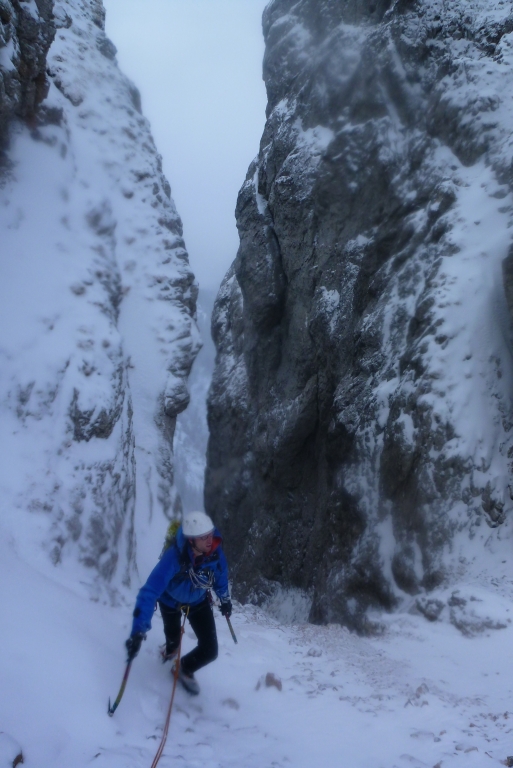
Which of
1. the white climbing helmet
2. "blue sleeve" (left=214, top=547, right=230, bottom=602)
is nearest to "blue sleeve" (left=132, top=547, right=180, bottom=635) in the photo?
the white climbing helmet

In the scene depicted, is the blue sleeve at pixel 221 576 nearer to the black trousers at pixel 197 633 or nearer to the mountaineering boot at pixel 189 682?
the black trousers at pixel 197 633

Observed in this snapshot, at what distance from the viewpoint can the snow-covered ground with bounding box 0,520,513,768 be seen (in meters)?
3.35

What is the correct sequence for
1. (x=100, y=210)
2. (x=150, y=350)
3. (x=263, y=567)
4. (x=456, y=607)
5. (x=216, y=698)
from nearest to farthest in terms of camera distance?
(x=216, y=698), (x=456, y=607), (x=100, y=210), (x=150, y=350), (x=263, y=567)

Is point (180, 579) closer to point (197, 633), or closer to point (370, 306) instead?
point (197, 633)

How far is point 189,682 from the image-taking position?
177 inches

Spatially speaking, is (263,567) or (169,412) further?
(263,567)

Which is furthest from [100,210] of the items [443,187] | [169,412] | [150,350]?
[443,187]

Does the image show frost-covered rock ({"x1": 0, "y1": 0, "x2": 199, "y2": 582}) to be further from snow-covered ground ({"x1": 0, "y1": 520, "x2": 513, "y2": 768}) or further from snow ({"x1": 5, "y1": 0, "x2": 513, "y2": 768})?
snow-covered ground ({"x1": 0, "y1": 520, "x2": 513, "y2": 768})

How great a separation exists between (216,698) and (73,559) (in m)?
3.62

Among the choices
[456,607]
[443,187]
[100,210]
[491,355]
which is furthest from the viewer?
[100,210]

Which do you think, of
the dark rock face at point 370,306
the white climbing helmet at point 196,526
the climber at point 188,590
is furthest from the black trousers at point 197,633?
the dark rock face at point 370,306

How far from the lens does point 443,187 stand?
39.4 ft

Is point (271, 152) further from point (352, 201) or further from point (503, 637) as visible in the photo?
point (503, 637)

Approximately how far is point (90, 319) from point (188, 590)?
680 centimetres
